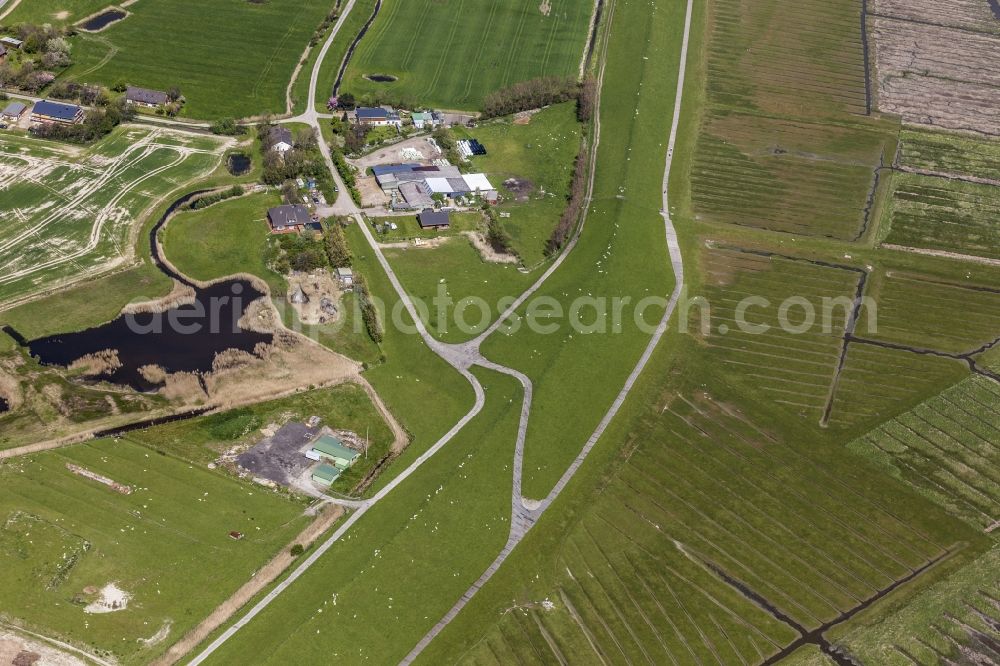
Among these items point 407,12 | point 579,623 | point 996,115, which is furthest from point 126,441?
point 996,115

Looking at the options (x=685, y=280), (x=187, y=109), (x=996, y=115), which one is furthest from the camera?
(x=996, y=115)

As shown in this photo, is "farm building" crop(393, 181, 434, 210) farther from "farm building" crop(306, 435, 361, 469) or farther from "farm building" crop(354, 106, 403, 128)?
"farm building" crop(306, 435, 361, 469)

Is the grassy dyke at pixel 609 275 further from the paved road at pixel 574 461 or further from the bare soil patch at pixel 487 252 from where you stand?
the bare soil patch at pixel 487 252

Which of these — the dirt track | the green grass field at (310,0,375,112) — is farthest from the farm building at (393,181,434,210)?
the dirt track

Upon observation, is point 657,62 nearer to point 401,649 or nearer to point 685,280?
point 685,280

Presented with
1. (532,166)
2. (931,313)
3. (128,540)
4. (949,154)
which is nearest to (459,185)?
(532,166)

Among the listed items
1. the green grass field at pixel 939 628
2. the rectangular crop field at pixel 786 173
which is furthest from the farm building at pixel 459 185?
the green grass field at pixel 939 628
